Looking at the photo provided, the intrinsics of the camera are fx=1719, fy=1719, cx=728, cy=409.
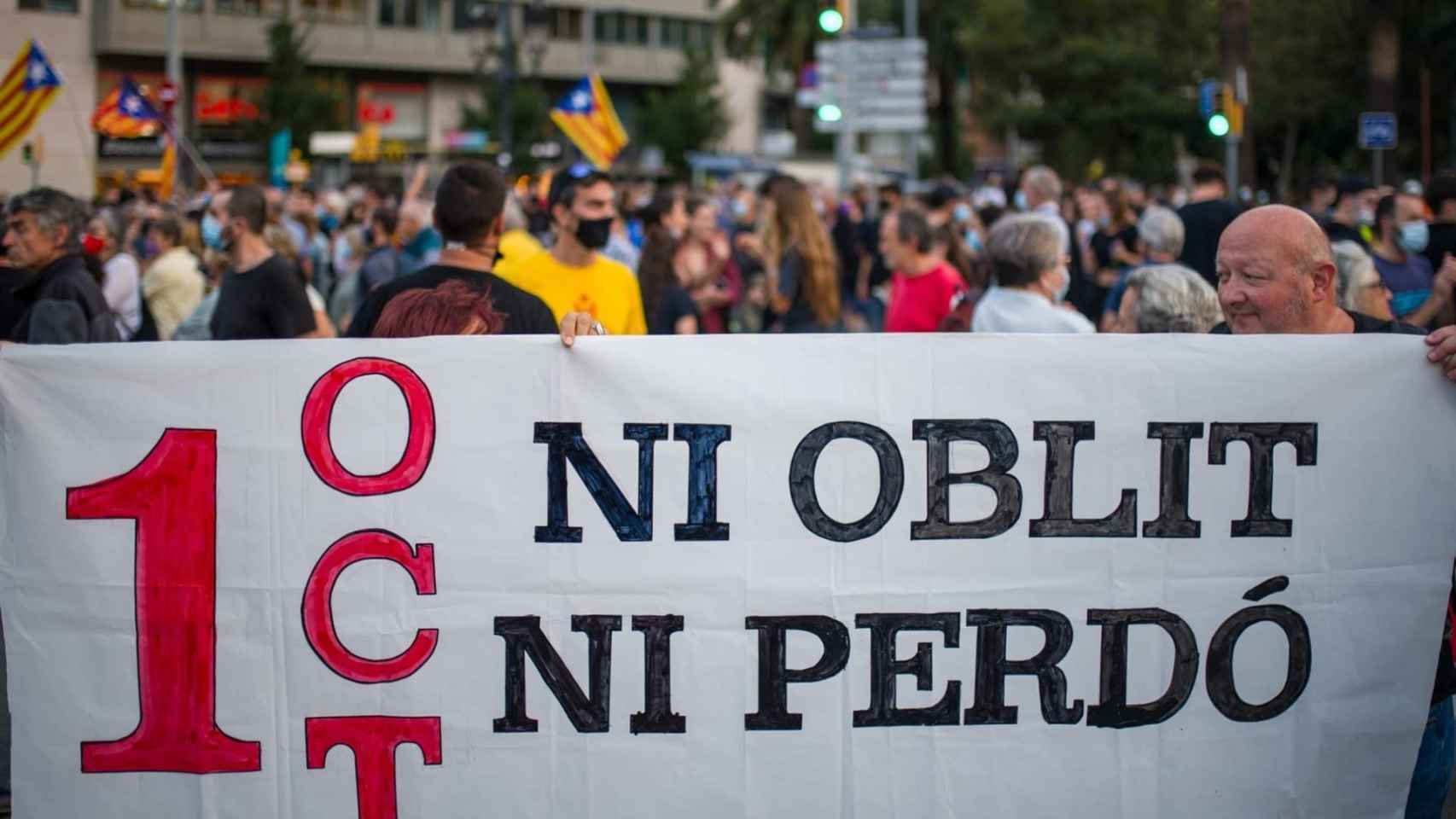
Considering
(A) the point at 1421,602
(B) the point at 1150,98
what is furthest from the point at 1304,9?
(A) the point at 1421,602

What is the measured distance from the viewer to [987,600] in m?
3.69

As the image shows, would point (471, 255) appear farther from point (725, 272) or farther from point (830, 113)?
point (830, 113)

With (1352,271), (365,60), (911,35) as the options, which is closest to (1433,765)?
(1352,271)

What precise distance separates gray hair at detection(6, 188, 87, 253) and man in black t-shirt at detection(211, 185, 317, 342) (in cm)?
63

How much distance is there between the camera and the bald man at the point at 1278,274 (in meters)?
3.93

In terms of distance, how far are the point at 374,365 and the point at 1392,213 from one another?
284 inches

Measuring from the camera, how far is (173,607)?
12.0ft

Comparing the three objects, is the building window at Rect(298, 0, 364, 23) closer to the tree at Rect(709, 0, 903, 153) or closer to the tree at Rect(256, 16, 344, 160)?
the tree at Rect(256, 16, 344, 160)

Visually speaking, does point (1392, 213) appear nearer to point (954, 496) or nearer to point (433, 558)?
point (954, 496)

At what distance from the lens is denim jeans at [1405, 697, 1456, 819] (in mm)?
3875

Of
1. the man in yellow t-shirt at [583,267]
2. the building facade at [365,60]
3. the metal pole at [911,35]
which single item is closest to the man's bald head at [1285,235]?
the man in yellow t-shirt at [583,267]

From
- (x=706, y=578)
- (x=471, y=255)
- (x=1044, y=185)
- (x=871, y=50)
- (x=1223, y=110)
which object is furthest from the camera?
(x=871, y=50)

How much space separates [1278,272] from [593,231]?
329cm

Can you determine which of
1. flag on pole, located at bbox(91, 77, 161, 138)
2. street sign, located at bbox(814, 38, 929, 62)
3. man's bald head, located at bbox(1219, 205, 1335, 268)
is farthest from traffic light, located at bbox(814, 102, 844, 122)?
man's bald head, located at bbox(1219, 205, 1335, 268)
